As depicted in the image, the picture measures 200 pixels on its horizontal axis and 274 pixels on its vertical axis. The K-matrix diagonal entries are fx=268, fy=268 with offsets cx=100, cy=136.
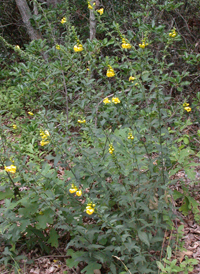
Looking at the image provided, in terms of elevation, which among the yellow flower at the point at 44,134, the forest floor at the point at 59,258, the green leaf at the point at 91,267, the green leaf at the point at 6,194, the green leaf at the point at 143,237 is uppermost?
the yellow flower at the point at 44,134

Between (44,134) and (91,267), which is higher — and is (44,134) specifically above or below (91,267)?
above

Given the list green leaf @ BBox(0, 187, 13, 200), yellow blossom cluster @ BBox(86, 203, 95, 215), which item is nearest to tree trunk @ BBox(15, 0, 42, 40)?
green leaf @ BBox(0, 187, 13, 200)

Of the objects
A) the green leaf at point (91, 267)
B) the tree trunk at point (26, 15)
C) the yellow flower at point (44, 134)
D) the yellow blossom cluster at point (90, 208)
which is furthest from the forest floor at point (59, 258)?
the tree trunk at point (26, 15)

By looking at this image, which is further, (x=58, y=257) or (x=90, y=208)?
(x=58, y=257)

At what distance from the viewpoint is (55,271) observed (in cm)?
270

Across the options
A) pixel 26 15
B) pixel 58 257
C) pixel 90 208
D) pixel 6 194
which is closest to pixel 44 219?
pixel 6 194

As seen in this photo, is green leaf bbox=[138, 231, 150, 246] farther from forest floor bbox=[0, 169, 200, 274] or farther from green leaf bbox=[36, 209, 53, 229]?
green leaf bbox=[36, 209, 53, 229]

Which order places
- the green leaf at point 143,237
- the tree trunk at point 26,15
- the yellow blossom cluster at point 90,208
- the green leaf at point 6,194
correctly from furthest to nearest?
the tree trunk at point 26,15 < the green leaf at point 6,194 < the green leaf at point 143,237 < the yellow blossom cluster at point 90,208

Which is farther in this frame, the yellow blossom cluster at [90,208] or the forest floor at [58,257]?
the forest floor at [58,257]

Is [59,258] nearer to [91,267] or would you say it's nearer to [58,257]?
[58,257]

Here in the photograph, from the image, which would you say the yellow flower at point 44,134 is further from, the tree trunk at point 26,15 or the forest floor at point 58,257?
the tree trunk at point 26,15

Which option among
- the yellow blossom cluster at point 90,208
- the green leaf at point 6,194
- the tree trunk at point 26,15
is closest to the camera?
the yellow blossom cluster at point 90,208

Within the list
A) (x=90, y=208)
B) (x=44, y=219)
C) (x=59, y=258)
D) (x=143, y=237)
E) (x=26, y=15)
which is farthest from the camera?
(x=26, y=15)

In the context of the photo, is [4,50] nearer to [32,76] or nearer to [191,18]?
[32,76]
